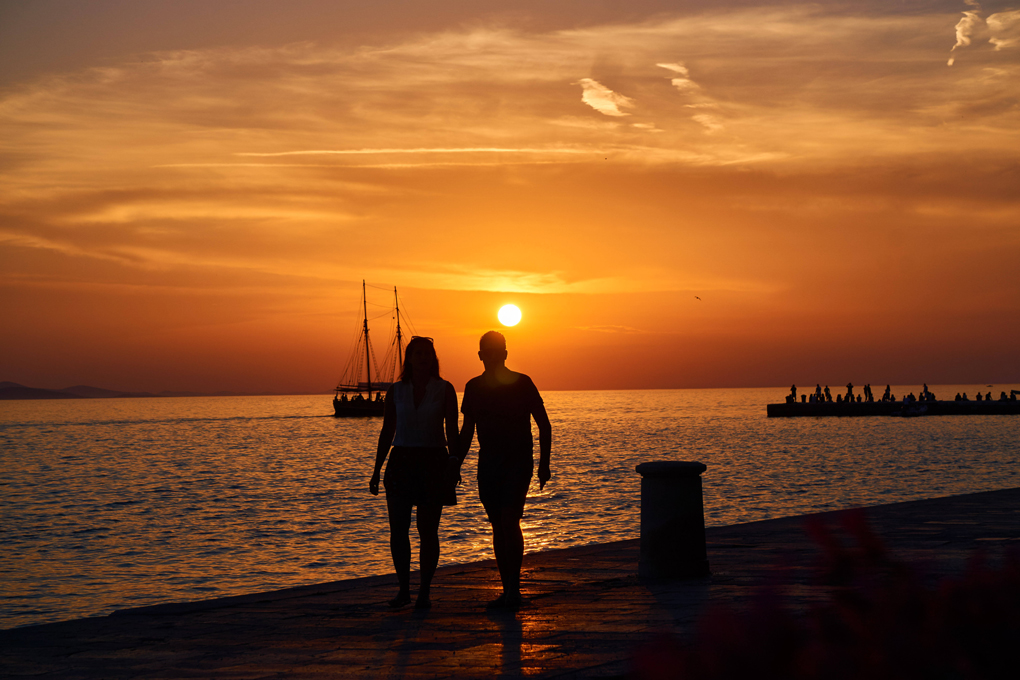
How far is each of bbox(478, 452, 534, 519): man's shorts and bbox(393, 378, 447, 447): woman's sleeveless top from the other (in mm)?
424

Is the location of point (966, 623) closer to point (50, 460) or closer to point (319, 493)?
point (319, 493)

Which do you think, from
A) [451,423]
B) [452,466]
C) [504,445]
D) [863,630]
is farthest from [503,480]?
[863,630]

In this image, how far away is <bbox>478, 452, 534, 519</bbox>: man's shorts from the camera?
7.09m

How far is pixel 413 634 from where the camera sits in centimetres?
627

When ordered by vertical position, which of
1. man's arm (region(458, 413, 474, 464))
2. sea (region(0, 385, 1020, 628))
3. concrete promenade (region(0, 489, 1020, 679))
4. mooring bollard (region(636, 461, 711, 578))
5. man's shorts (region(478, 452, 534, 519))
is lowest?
sea (region(0, 385, 1020, 628))

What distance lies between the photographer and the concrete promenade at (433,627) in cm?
544

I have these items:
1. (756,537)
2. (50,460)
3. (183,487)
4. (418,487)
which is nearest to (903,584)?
(418,487)

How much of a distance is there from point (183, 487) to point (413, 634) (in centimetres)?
4029

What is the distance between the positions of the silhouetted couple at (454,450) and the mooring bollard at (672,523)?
56.3 inches

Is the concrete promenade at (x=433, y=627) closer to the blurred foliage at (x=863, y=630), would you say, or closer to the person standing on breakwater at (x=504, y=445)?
the person standing on breakwater at (x=504, y=445)

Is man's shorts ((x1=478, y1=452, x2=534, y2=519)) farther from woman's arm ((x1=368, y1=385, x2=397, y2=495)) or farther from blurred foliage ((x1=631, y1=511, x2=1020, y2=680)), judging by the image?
blurred foliage ((x1=631, y1=511, x2=1020, y2=680))

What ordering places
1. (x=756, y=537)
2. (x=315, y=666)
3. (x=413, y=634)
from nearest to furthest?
1. (x=315, y=666)
2. (x=413, y=634)
3. (x=756, y=537)

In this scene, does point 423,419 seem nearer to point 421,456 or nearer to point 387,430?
point 421,456

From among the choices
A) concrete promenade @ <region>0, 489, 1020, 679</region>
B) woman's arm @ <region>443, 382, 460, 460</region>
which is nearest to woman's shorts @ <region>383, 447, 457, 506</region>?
woman's arm @ <region>443, 382, 460, 460</region>
